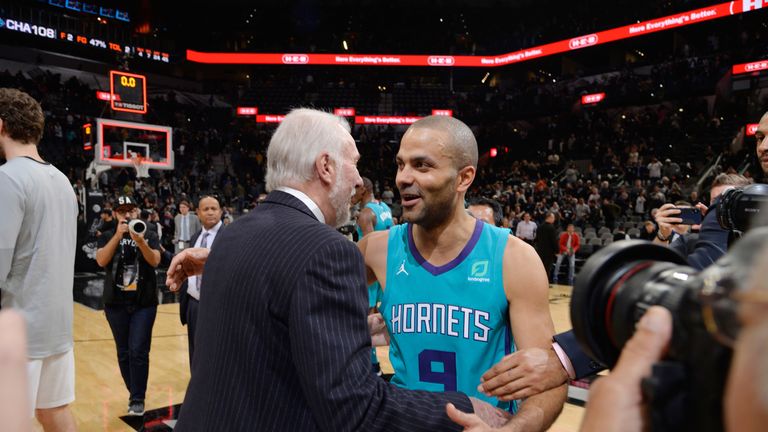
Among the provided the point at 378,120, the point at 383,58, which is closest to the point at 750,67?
the point at 378,120

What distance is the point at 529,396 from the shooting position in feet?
5.50

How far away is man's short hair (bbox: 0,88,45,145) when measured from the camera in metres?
2.63

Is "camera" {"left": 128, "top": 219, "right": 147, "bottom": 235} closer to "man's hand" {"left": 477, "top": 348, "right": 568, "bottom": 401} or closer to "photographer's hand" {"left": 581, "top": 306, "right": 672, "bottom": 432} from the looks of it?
"man's hand" {"left": 477, "top": 348, "right": 568, "bottom": 401}

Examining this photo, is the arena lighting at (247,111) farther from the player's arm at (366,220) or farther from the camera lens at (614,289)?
the camera lens at (614,289)

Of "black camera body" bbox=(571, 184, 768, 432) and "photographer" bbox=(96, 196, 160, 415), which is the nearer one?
"black camera body" bbox=(571, 184, 768, 432)

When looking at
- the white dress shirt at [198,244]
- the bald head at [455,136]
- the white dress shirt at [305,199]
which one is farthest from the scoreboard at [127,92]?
the white dress shirt at [305,199]

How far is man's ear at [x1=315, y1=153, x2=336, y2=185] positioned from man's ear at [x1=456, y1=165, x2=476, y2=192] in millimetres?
665

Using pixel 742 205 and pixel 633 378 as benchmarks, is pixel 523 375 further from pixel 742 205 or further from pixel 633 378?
pixel 633 378

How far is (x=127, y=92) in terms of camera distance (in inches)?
584

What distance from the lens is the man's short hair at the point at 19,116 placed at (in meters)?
2.63

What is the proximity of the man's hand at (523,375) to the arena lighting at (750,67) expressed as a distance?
19813mm

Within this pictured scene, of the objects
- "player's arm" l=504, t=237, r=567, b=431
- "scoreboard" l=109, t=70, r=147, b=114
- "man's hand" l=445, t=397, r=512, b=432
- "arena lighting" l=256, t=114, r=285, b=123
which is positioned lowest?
"man's hand" l=445, t=397, r=512, b=432

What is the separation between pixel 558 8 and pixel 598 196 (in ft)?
53.7

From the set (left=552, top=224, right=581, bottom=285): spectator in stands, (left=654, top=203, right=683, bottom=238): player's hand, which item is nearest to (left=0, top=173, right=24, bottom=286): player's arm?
(left=654, top=203, right=683, bottom=238): player's hand
